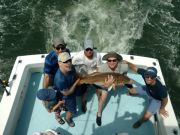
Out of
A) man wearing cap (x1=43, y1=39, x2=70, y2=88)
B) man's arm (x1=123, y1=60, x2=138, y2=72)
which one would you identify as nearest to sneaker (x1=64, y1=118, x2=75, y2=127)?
man wearing cap (x1=43, y1=39, x2=70, y2=88)

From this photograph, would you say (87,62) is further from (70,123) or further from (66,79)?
(70,123)

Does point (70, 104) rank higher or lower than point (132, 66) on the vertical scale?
lower

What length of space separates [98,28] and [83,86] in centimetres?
477

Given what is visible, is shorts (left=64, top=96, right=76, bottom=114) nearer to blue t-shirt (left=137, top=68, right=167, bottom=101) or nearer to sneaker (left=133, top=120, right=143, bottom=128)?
sneaker (left=133, top=120, right=143, bottom=128)

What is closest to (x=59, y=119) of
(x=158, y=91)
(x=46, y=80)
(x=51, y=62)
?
(x=46, y=80)

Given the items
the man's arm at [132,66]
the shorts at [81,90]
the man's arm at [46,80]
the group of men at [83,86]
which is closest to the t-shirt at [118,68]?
the group of men at [83,86]

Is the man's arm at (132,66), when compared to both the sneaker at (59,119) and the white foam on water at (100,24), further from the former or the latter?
the white foam on water at (100,24)

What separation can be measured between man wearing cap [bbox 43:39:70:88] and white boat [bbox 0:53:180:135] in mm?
642

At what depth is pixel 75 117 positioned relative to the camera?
527 cm

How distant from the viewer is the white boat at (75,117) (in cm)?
490

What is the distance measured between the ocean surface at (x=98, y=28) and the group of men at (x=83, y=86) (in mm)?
3934

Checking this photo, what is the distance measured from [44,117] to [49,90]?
846mm

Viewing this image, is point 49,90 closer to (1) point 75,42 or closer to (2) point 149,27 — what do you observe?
(1) point 75,42

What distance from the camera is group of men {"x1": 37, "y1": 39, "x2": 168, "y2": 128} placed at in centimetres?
443
